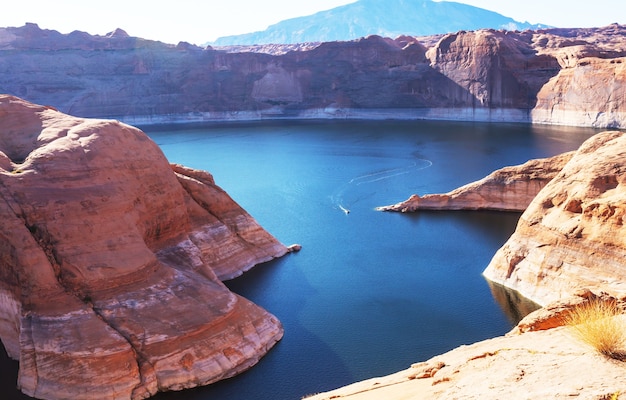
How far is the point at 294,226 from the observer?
4591cm

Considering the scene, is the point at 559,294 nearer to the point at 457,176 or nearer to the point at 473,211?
the point at 473,211

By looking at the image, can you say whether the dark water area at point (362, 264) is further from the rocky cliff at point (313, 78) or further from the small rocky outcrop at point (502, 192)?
the rocky cliff at point (313, 78)

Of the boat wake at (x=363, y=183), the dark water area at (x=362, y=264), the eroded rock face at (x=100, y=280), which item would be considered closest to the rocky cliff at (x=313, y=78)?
the dark water area at (x=362, y=264)

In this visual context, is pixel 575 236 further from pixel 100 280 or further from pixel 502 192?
pixel 100 280

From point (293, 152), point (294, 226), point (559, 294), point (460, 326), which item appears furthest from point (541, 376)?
point (293, 152)

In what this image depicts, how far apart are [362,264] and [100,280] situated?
1782 cm

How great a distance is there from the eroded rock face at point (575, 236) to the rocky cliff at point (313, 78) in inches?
3472

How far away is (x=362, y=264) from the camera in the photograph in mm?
36281

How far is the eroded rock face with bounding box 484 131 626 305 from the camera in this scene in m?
25.8

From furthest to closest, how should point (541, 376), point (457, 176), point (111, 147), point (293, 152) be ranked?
1. point (293, 152)
2. point (457, 176)
3. point (111, 147)
4. point (541, 376)

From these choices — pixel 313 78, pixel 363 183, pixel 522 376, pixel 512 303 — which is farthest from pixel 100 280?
pixel 313 78

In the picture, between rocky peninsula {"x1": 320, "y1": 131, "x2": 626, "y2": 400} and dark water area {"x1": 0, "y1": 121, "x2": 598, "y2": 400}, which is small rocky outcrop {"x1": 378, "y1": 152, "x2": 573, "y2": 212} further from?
dark water area {"x1": 0, "y1": 121, "x2": 598, "y2": 400}

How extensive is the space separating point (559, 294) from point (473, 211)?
20930 millimetres

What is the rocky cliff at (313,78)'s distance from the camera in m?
120
